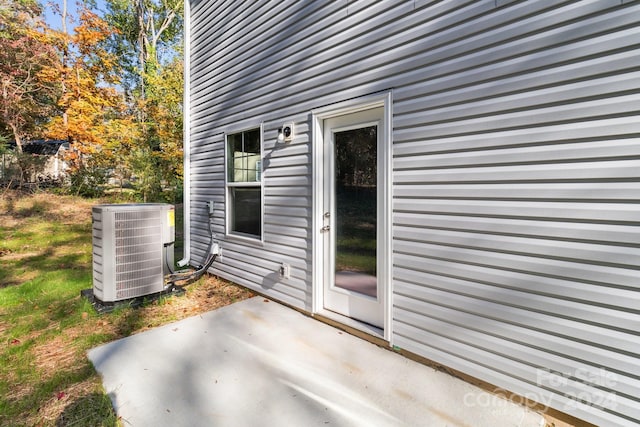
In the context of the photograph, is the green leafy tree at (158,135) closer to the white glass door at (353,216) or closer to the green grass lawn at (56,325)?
the green grass lawn at (56,325)

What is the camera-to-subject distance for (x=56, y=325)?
2969 millimetres

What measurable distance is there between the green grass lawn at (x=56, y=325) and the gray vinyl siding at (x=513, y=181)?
227 centimetres

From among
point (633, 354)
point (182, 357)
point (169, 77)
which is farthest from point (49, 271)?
point (169, 77)

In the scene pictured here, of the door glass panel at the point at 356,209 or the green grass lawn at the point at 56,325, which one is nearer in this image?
the green grass lawn at the point at 56,325

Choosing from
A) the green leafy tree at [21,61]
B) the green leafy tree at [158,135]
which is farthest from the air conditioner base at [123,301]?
the green leafy tree at [21,61]

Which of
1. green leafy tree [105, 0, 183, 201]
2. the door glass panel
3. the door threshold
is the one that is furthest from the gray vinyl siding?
green leafy tree [105, 0, 183, 201]

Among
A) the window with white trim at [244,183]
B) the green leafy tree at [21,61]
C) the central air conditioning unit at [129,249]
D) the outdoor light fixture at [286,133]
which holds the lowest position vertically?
the central air conditioning unit at [129,249]

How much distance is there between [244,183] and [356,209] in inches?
72.6

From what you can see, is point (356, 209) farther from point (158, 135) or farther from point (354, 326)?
point (158, 135)

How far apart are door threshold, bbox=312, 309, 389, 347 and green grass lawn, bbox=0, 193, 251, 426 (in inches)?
52.7

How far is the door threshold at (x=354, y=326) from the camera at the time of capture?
257cm

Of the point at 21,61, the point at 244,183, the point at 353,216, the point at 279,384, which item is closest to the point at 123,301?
the point at 244,183

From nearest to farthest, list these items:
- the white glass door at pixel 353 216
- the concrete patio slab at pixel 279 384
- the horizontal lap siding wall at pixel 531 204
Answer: the horizontal lap siding wall at pixel 531 204, the concrete patio slab at pixel 279 384, the white glass door at pixel 353 216

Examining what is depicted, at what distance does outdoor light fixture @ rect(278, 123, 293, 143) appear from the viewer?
329cm
